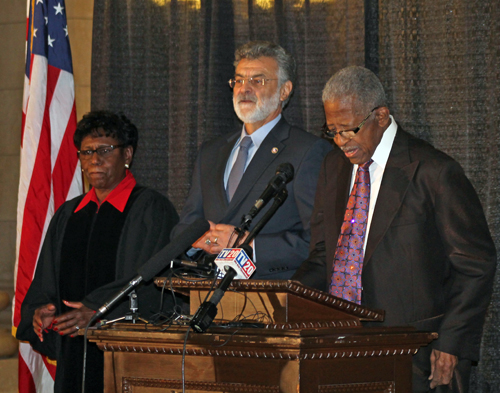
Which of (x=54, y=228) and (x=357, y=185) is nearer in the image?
(x=357, y=185)

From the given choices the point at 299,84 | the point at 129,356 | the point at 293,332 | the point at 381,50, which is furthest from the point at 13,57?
the point at 293,332

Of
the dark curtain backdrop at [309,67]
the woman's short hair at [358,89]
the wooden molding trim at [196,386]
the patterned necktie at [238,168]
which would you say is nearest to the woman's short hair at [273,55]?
the patterned necktie at [238,168]

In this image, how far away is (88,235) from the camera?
144 inches

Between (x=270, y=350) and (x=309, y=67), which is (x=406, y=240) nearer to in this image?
(x=270, y=350)

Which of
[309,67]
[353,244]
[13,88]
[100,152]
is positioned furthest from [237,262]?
[13,88]

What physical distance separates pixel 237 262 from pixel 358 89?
1.13 m

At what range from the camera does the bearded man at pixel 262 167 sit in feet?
9.43

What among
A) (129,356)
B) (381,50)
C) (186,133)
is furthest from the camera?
(186,133)

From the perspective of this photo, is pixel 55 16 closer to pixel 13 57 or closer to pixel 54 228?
pixel 13 57

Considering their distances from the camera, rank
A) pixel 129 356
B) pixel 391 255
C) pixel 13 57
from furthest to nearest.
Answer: pixel 13 57, pixel 391 255, pixel 129 356

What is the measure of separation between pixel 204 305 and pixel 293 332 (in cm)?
24

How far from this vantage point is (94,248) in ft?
11.8

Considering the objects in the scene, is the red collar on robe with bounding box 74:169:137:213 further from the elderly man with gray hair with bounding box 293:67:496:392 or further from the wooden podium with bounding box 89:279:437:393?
the wooden podium with bounding box 89:279:437:393

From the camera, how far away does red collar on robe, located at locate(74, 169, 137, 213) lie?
11.9 feet
